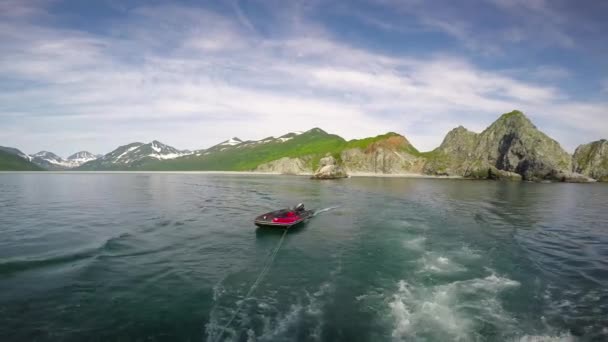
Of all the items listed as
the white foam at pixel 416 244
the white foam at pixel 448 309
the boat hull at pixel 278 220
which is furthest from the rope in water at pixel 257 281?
the white foam at pixel 416 244

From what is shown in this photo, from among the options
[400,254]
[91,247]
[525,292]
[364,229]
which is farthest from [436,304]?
[91,247]

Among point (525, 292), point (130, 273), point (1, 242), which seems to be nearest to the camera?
point (525, 292)

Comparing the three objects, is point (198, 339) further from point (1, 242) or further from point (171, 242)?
point (1, 242)

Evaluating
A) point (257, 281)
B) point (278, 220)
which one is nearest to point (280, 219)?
point (278, 220)

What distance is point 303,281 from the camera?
85.6ft

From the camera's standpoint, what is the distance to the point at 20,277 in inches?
1008

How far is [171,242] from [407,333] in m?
29.0

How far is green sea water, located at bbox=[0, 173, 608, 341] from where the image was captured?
18734mm

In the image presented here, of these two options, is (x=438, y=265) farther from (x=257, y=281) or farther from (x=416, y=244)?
(x=257, y=281)

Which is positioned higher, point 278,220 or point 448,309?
point 278,220

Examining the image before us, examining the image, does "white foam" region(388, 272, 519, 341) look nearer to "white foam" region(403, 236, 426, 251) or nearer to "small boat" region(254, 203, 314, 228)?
"white foam" region(403, 236, 426, 251)

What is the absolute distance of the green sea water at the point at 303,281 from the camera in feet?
61.5

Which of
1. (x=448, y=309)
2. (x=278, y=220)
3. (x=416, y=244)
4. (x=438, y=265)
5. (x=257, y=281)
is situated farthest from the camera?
(x=278, y=220)

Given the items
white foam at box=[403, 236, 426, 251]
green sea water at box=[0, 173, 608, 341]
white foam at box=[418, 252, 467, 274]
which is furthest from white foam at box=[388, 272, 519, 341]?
white foam at box=[403, 236, 426, 251]
